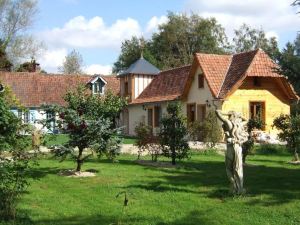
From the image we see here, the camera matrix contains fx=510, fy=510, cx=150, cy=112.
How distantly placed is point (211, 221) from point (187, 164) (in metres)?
9.39

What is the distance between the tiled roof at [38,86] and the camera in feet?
148

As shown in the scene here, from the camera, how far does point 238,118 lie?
1170 centimetres

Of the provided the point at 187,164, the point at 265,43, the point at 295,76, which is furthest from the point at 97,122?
the point at 265,43

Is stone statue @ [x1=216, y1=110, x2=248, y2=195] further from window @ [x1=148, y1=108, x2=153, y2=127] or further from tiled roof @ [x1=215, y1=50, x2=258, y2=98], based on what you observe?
window @ [x1=148, y1=108, x2=153, y2=127]

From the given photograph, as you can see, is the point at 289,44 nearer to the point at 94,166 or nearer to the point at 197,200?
the point at 197,200

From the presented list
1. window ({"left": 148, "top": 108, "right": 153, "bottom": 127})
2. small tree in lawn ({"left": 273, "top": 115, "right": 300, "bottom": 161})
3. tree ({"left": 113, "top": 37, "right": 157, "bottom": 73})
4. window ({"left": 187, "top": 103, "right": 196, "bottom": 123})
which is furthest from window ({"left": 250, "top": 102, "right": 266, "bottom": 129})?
tree ({"left": 113, "top": 37, "right": 157, "bottom": 73})

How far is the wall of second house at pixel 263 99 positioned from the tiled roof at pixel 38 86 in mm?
18555

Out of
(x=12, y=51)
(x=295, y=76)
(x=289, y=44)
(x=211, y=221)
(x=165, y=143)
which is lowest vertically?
(x=211, y=221)

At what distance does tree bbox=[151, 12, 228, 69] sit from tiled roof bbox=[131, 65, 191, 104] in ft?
64.0

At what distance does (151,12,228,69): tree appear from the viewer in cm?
6025

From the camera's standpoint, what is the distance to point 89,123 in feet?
50.9

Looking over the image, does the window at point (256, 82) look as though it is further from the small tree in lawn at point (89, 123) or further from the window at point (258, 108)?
the small tree in lawn at point (89, 123)

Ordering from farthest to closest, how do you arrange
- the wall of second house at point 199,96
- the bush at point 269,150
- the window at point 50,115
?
the wall of second house at point 199,96 → the bush at point 269,150 → the window at point 50,115

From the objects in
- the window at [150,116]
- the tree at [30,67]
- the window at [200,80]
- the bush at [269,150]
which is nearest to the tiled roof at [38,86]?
the tree at [30,67]
